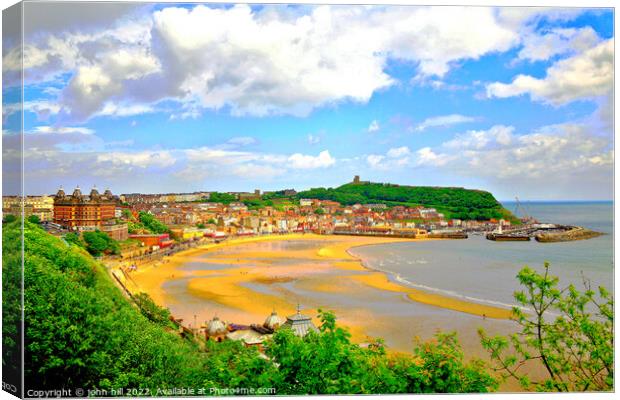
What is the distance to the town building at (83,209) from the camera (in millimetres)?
6703

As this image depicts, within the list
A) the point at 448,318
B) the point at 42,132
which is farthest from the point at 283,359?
the point at 448,318

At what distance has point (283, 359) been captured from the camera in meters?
4.39

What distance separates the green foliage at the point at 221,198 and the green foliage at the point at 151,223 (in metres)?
0.76

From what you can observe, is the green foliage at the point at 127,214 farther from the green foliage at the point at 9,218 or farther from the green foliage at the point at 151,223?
the green foliage at the point at 9,218

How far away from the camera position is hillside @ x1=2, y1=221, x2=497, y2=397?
4.46m

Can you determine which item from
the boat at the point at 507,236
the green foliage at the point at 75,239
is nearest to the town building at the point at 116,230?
the green foliage at the point at 75,239

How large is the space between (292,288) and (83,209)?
8.85ft

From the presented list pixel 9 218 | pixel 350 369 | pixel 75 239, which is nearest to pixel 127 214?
pixel 75 239

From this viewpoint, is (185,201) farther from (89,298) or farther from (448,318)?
(448,318)

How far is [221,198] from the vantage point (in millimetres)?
7465

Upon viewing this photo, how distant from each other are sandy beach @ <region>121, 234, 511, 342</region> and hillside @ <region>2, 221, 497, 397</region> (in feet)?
4.91

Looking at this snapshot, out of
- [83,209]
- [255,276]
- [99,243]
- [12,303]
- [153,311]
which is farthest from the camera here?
[255,276]

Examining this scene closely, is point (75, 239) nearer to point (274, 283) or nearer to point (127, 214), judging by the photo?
point (127, 214)

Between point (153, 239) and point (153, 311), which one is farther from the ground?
point (153, 239)
